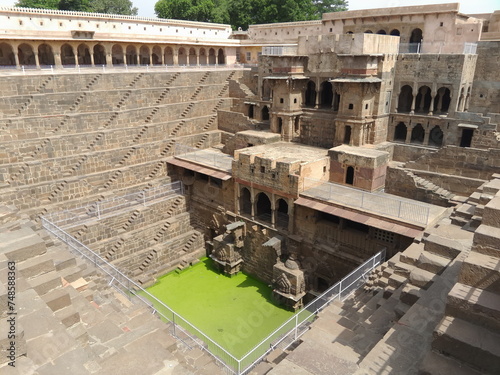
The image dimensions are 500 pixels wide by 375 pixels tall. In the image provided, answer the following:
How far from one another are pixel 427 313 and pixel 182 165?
18.6 m

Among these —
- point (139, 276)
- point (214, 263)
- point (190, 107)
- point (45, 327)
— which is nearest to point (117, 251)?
point (139, 276)

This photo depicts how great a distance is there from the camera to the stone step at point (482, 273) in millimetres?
7055

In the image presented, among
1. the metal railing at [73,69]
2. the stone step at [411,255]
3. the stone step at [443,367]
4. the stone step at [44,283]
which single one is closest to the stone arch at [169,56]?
the metal railing at [73,69]

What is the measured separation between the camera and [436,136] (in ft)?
76.4

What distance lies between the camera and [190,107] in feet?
93.4

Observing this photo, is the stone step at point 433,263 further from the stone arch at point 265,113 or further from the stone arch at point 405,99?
the stone arch at point 265,113

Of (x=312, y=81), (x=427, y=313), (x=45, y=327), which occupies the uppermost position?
(x=312, y=81)

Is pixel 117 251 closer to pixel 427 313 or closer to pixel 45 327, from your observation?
pixel 45 327

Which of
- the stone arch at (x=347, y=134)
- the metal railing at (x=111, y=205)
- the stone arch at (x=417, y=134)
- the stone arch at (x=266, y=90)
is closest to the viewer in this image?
the metal railing at (x=111, y=205)

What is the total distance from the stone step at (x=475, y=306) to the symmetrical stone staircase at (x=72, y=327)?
5.23m

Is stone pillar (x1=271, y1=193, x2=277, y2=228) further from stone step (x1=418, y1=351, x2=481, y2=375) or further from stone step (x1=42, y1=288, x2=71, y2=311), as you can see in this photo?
stone step (x1=418, y1=351, x2=481, y2=375)

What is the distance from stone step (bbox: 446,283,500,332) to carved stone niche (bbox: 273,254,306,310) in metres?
11.8

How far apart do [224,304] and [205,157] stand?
33.7ft

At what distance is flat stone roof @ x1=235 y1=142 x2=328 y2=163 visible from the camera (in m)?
21.1
